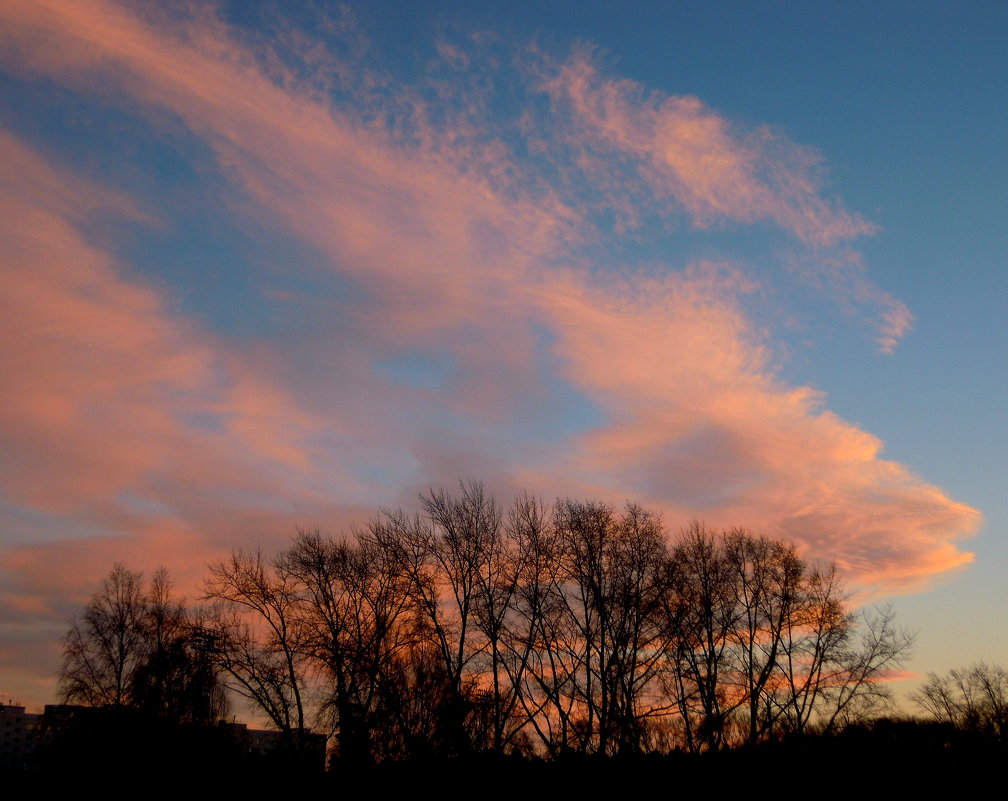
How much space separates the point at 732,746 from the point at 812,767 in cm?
1148

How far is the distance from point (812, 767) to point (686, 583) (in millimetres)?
12066

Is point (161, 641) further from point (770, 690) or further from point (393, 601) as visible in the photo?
point (770, 690)

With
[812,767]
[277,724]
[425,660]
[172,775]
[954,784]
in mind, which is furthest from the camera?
[425,660]

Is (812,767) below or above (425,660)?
below

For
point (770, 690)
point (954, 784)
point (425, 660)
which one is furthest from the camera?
point (425, 660)

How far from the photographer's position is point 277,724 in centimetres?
3972

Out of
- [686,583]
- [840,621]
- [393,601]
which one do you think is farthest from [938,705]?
[393,601]

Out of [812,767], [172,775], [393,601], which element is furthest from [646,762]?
[172,775]

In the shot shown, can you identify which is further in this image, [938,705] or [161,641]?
[938,705]

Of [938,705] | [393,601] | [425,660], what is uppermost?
[393,601]

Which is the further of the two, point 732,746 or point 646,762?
point 732,746

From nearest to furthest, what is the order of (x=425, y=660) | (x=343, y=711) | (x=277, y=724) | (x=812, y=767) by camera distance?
(x=812, y=767) < (x=343, y=711) < (x=277, y=724) < (x=425, y=660)

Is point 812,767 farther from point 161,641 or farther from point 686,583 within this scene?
point 161,641

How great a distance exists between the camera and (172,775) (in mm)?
42812
